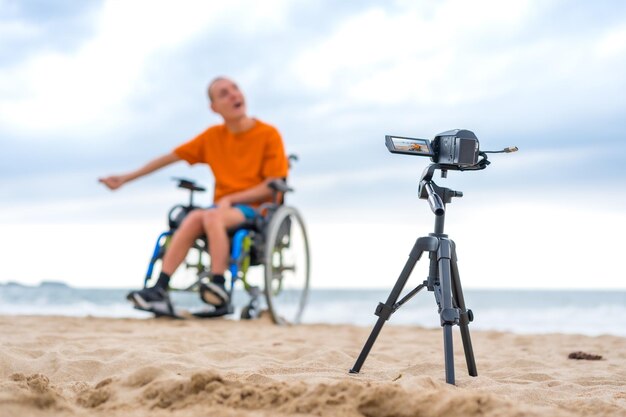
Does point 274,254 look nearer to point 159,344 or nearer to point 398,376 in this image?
point 159,344

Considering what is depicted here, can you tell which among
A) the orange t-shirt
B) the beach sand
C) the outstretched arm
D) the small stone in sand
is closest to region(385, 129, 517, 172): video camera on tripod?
the beach sand

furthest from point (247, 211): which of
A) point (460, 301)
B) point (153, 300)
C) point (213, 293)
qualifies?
point (460, 301)

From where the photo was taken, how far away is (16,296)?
1532cm

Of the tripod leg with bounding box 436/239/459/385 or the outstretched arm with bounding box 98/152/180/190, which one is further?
the outstretched arm with bounding box 98/152/180/190

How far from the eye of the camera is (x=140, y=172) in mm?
5430

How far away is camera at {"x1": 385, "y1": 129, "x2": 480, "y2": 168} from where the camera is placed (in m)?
2.14

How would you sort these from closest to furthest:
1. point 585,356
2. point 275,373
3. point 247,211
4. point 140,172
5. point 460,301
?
1. point 460,301
2. point 275,373
3. point 585,356
4. point 247,211
5. point 140,172

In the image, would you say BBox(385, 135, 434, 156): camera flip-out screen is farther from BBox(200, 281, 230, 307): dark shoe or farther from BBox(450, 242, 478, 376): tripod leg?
BBox(200, 281, 230, 307): dark shoe

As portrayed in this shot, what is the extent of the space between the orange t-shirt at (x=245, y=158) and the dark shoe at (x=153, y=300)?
0.85 m

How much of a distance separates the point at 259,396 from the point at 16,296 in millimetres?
14973

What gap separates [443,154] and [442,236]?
0.24 metres

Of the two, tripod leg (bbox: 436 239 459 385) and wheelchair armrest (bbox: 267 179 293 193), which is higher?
wheelchair armrest (bbox: 267 179 293 193)

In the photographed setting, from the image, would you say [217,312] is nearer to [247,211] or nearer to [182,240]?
[182,240]

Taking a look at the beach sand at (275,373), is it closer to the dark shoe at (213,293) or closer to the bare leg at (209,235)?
the dark shoe at (213,293)
